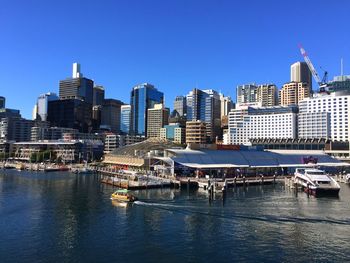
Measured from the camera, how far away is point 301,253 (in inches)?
1645

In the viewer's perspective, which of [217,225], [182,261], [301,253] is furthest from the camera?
[217,225]

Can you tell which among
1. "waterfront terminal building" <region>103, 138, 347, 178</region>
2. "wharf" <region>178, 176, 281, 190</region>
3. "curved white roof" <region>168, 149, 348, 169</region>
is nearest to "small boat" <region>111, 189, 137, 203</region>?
"wharf" <region>178, 176, 281, 190</region>

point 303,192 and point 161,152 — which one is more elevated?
point 161,152

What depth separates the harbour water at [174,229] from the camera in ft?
135

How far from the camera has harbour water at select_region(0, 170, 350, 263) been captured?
135 ft

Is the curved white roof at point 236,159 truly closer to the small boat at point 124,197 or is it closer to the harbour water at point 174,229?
the harbour water at point 174,229

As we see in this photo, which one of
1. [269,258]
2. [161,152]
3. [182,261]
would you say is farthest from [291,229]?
[161,152]

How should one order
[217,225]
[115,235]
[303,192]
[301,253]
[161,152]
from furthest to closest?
1. [161,152]
2. [303,192]
3. [217,225]
4. [115,235]
5. [301,253]

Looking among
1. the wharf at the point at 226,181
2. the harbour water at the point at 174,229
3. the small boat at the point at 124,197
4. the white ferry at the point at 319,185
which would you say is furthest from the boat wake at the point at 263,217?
the wharf at the point at 226,181

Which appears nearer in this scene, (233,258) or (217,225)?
(233,258)

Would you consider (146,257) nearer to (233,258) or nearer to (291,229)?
(233,258)

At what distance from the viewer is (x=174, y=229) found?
51.4m

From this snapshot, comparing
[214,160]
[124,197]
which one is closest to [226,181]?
[214,160]

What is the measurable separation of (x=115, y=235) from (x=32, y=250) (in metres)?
9.90
